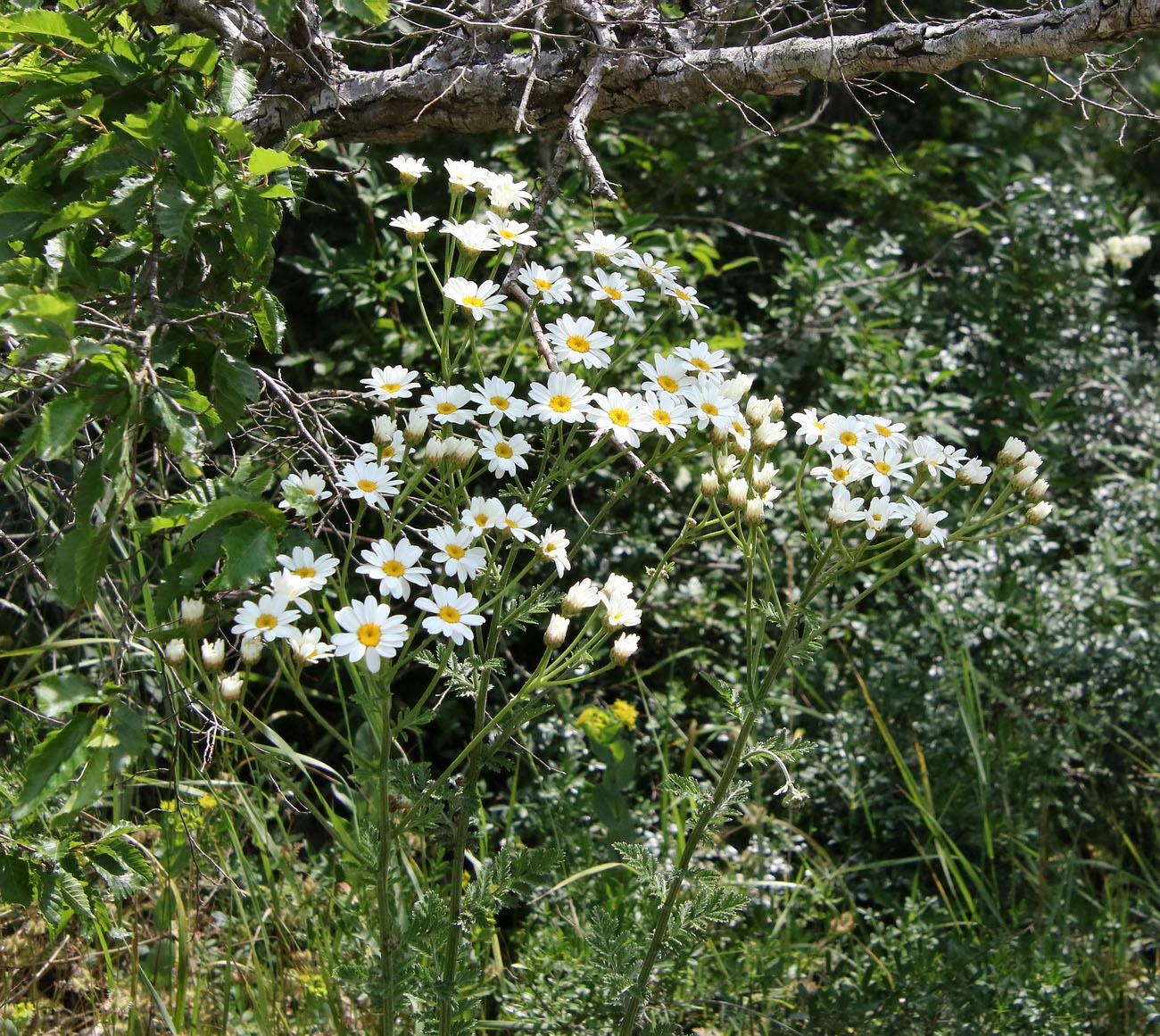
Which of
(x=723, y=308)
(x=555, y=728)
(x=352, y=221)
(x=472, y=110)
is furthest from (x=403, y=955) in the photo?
(x=723, y=308)

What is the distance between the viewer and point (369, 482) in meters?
1.41

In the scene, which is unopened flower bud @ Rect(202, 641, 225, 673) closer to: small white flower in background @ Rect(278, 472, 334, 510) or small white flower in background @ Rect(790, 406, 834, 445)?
small white flower in background @ Rect(278, 472, 334, 510)

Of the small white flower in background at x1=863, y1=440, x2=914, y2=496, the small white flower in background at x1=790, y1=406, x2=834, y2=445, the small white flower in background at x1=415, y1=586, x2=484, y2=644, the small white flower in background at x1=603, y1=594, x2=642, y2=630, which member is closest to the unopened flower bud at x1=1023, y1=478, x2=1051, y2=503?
the small white flower in background at x1=863, y1=440, x2=914, y2=496

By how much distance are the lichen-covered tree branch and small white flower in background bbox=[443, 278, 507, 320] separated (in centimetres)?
36

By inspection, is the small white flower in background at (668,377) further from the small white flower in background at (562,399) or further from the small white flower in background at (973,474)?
the small white flower in background at (973,474)

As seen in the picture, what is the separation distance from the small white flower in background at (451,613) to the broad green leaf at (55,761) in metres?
0.40

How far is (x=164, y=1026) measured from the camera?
2.08 m

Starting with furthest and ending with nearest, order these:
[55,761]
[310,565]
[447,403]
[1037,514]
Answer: [1037,514], [447,403], [310,565], [55,761]

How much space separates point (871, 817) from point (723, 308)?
1.88 metres

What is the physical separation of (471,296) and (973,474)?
78cm

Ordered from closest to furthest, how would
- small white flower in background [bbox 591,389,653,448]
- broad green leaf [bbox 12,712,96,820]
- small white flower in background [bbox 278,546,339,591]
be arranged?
broad green leaf [bbox 12,712,96,820]
small white flower in background [bbox 278,546,339,591]
small white flower in background [bbox 591,389,653,448]

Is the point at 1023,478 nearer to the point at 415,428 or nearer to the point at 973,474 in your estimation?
the point at 973,474

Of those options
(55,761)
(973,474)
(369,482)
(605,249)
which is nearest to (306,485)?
(369,482)

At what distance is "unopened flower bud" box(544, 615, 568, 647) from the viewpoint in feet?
4.80
